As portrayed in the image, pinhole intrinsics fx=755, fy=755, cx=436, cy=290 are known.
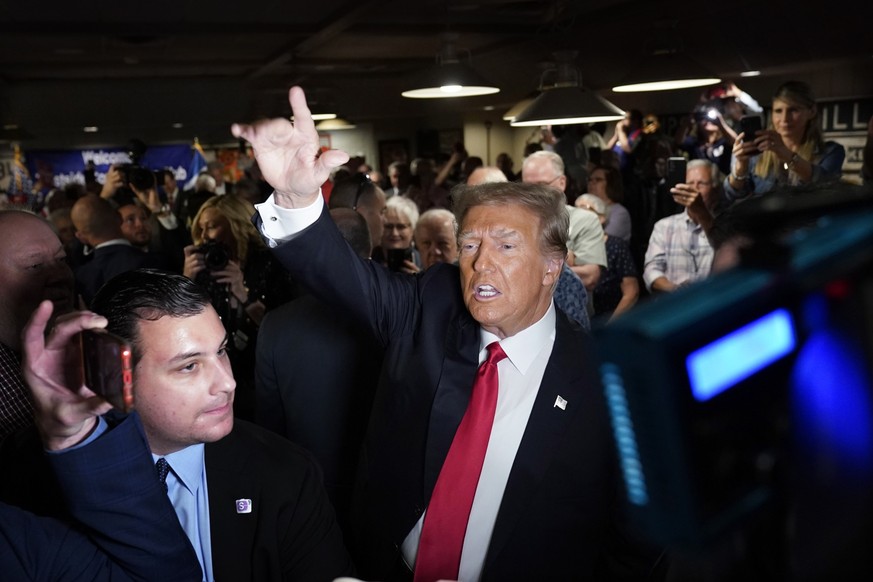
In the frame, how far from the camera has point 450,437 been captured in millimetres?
1776

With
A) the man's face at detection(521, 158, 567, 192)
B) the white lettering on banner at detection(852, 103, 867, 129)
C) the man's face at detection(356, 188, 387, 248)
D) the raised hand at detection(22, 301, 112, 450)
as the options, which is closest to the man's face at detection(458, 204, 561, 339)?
the raised hand at detection(22, 301, 112, 450)

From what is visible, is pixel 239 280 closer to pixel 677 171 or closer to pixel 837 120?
pixel 677 171

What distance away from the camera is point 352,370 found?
2.38 m

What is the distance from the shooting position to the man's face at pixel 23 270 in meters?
2.06

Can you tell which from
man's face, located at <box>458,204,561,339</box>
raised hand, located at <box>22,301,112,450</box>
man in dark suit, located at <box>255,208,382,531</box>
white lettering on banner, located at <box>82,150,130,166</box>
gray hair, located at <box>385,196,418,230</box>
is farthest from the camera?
white lettering on banner, located at <box>82,150,130,166</box>

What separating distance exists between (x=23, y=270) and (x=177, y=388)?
0.92 m

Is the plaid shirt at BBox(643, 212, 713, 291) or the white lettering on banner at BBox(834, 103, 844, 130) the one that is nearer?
the plaid shirt at BBox(643, 212, 713, 291)

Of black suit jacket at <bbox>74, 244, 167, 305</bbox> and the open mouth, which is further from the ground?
the open mouth

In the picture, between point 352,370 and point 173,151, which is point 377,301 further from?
point 173,151

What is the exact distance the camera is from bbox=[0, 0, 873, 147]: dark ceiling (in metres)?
6.34

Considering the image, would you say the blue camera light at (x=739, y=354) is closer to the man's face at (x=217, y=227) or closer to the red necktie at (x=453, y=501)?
the red necktie at (x=453, y=501)

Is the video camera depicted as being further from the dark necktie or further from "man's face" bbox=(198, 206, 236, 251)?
"man's face" bbox=(198, 206, 236, 251)

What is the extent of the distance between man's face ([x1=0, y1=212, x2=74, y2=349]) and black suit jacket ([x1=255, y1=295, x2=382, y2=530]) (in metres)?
0.64

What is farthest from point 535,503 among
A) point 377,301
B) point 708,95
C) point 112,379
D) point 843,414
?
point 708,95
